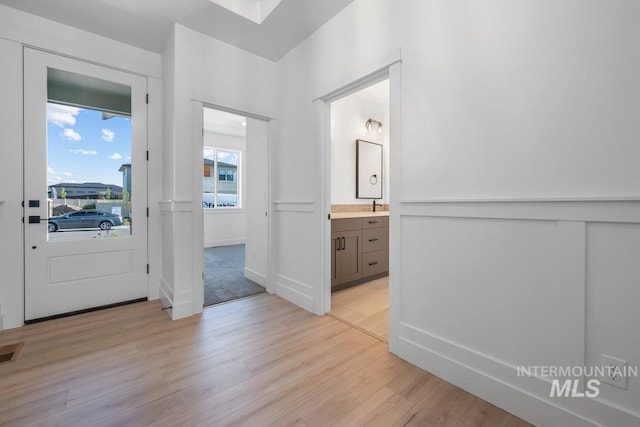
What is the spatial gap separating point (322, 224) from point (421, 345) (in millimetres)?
1317

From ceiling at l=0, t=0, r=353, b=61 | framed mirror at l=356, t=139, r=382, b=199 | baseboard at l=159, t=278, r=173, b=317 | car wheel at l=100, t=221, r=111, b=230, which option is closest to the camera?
ceiling at l=0, t=0, r=353, b=61

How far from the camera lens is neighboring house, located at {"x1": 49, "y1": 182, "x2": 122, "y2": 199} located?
2.58 metres

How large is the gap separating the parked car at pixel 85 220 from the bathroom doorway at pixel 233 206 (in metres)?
0.98

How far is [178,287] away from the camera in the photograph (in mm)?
2570

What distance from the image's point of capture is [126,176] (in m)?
2.91

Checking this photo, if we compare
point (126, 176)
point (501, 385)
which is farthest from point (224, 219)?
point (501, 385)

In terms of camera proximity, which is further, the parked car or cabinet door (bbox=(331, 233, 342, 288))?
cabinet door (bbox=(331, 233, 342, 288))

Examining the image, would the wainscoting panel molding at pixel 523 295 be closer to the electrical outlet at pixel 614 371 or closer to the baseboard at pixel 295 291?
the electrical outlet at pixel 614 371

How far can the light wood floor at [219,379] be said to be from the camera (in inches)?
54.5

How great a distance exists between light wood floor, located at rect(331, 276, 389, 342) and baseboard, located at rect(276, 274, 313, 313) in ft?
0.94

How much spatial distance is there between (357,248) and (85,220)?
9.94 feet

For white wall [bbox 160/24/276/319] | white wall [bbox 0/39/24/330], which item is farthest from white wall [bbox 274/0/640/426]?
white wall [bbox 0/39/24/330]

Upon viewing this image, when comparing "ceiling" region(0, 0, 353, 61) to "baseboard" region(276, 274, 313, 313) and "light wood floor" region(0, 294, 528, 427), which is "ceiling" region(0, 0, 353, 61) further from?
"light wood floor" region(0, 294, 528, 427)

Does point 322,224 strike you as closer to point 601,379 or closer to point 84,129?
point 601,379
